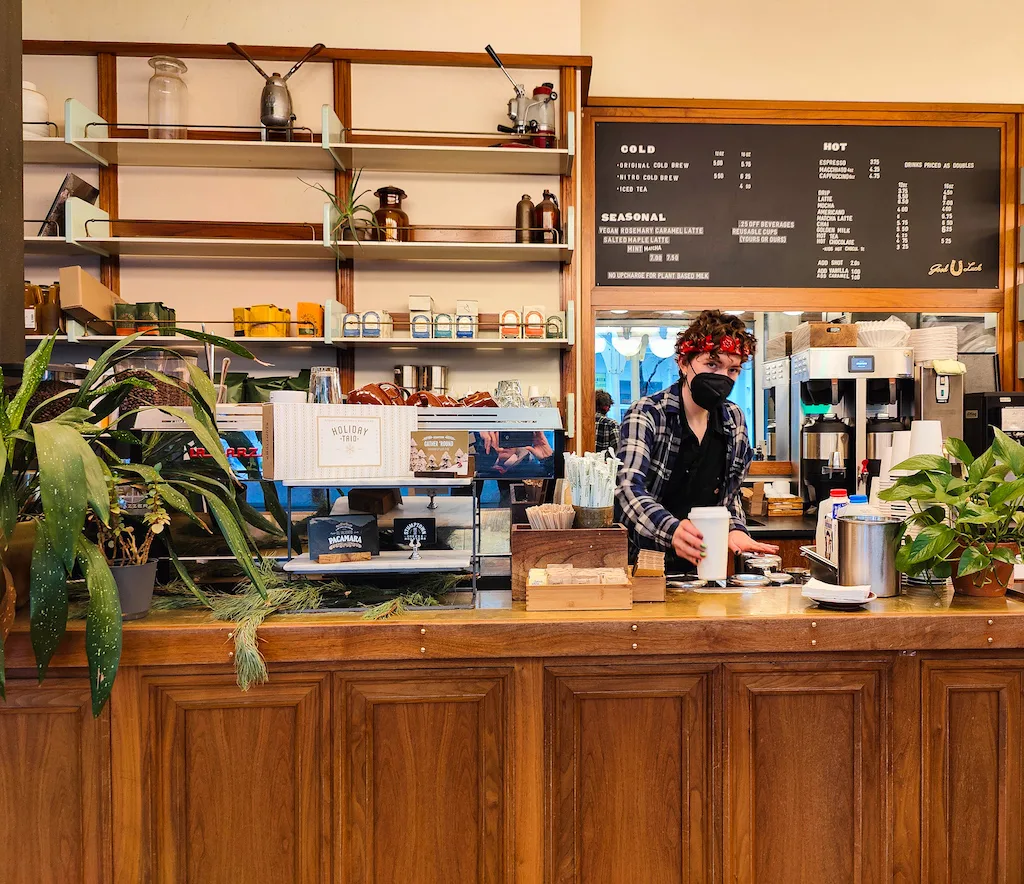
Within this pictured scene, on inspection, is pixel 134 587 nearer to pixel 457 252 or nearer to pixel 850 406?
pixel 457 252

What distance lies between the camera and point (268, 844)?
65.1 inches

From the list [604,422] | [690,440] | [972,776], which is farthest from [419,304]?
[972,776]

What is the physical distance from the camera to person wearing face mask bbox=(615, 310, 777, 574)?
2.44 metres

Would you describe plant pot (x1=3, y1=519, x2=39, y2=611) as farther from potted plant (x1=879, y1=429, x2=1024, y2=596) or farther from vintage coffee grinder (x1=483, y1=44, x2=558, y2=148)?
vintage coffee grinder (x1=483, y1=44, x2=558, y2=148)

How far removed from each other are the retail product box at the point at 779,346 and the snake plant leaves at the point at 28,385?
11.0ft

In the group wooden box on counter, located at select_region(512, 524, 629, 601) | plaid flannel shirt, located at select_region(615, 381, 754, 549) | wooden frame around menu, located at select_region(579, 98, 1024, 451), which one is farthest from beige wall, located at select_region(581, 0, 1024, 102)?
wooden box on counter, located at select_region(512, 524, 629, 601)

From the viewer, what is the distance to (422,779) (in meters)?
1.67

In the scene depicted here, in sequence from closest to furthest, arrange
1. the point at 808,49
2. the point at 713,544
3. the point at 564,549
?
the point at 564,549, the point at 713,544, the point at 808,49

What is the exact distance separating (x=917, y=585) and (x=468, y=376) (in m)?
2.30

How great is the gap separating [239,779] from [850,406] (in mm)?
3157

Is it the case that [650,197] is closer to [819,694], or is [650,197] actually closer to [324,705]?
[819,694]

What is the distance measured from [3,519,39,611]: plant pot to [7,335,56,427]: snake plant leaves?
31 centimetres

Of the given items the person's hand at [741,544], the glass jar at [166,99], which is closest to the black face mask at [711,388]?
the person's hand at [741,544]

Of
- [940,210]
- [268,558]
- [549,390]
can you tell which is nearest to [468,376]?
[549,390]
